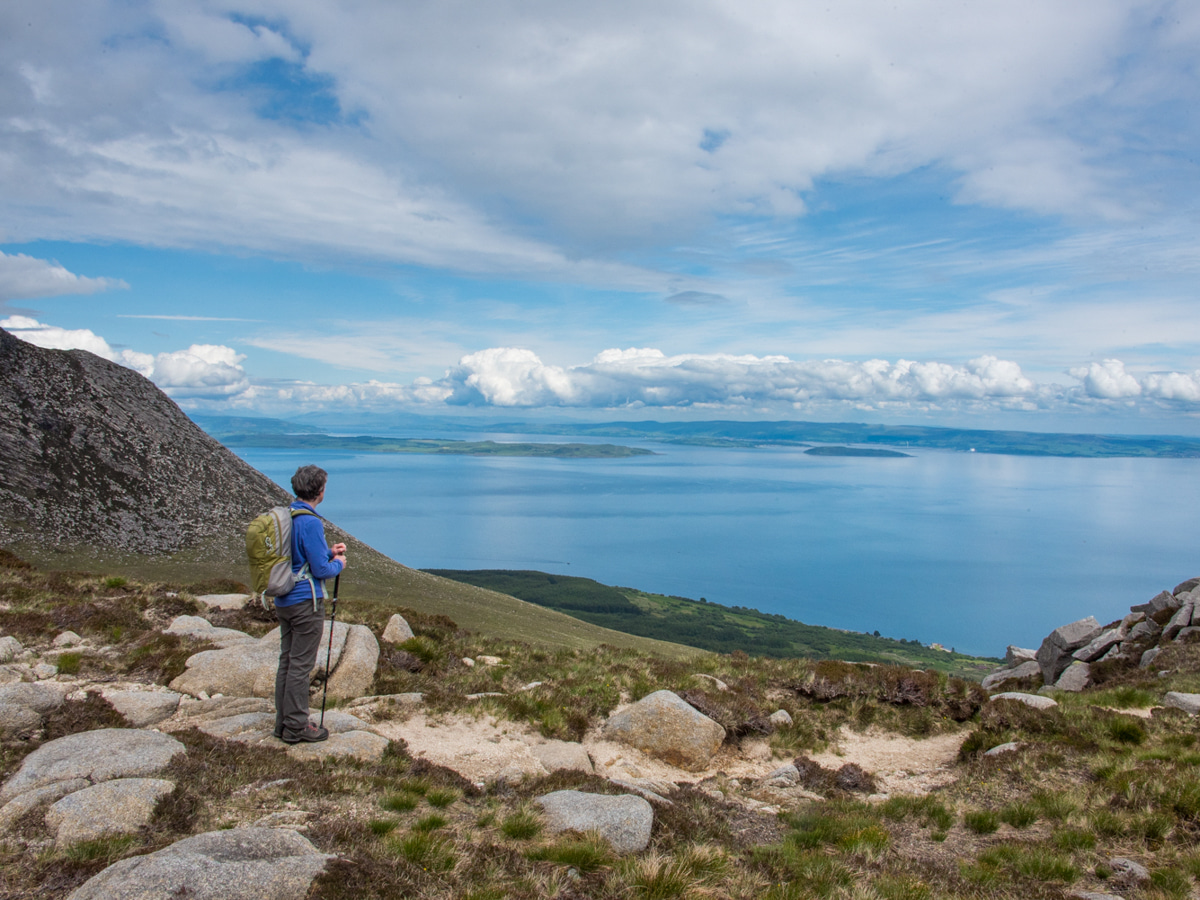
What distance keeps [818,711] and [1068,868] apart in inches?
272

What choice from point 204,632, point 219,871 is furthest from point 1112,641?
point 204,632

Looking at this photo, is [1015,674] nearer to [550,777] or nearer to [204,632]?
[550,777]

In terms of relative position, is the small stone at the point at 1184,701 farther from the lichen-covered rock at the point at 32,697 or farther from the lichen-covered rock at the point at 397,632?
the lichen-covered rock at the point at 32,697

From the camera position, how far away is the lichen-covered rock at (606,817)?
6.16m

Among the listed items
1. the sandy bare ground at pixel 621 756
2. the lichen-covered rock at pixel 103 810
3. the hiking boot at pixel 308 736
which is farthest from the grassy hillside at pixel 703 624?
the lichen-covered rock at pixel 103 810

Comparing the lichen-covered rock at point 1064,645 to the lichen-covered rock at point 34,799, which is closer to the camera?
the lichen-covered rock at point 34,799

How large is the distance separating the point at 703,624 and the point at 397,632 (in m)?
95.0

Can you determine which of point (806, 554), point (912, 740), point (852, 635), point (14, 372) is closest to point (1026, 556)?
point (806, 554)

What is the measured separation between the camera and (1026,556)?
175 meters

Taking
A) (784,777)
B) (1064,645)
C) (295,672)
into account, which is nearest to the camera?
(295,672)

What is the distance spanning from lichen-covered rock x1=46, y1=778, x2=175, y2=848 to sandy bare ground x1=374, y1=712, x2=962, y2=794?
3.85 metres

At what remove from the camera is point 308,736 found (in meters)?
8.16

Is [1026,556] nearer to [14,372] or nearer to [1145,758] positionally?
[1145,758]

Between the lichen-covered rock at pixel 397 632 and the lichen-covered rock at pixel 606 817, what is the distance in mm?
8273
